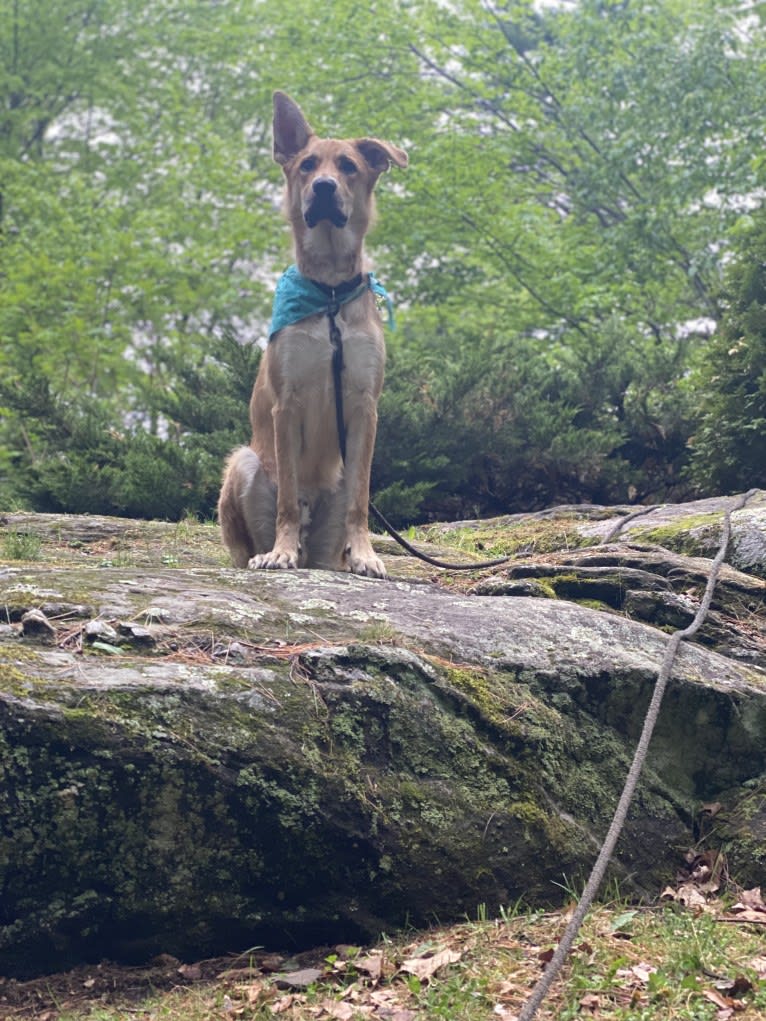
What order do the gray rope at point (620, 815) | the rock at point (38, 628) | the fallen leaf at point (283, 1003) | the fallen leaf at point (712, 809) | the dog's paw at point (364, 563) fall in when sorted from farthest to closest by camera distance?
1. the dog's paw at point (364, 563)
2. the fallen leaf at point (712, 809)
3. the rock at point (38, 628)
4. the fallen leaf at point (283, 1003)
5. the gray rope at point (620, 815)

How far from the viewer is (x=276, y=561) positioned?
5.32 metres

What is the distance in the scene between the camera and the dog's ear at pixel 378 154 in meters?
5.90

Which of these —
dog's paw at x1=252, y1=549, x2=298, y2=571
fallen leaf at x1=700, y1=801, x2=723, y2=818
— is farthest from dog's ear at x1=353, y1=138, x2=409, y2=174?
fallen leaf at x1=700, y1=801, x2=723, y2=818

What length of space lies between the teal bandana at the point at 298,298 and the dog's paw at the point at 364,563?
126 cm

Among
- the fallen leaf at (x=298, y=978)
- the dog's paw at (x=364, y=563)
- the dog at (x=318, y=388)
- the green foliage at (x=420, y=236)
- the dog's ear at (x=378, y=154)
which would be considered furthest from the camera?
the green foliage at (x=420, y=236)

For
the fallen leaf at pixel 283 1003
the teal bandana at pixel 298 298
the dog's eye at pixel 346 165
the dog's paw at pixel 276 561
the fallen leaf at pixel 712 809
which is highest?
the dog's eye at pixel 346 165

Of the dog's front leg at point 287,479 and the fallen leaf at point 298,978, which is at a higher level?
the dog's front leg at point 287,479

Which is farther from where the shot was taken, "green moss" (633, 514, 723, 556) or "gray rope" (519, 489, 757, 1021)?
"green moss" (633, 514, 723, 556)

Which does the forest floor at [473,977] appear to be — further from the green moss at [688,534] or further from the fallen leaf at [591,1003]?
the green moss at [688,534]

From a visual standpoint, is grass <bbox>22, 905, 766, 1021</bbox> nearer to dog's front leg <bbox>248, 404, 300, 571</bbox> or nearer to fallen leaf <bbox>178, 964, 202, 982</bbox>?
fallen leaf <bbox>178, 964, 202, 982</bbox>

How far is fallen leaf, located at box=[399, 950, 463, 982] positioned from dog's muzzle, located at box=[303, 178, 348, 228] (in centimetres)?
397

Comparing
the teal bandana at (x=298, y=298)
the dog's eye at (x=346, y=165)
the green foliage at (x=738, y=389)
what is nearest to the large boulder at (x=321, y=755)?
the teal bandana at (x=298, y=298)

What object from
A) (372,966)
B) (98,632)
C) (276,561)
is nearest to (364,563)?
(276,561)

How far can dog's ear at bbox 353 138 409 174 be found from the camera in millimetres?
5902
